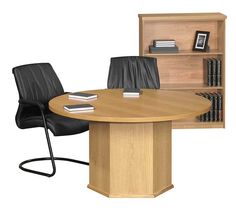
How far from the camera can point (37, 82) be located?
861 cm

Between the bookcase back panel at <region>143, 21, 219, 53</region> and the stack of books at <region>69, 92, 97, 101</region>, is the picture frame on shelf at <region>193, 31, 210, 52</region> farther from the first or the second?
the stack of books at <region>69, 92, 97, 101</region>

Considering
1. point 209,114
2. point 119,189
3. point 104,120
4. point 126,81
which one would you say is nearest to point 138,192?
point 119,189

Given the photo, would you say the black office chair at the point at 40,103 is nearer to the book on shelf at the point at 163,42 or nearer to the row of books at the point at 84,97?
the row of books at the point at 84,97

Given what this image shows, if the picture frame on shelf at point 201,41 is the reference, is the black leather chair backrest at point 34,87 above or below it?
below

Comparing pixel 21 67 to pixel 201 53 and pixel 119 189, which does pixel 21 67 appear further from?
pixel 201 53

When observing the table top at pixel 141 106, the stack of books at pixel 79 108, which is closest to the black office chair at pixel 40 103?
the table top at pixel 141 106

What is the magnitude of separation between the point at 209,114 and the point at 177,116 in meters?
3.33

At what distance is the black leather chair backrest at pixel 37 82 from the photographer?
8438 millimetres

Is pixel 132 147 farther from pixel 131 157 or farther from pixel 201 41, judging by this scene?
pixel 201 41

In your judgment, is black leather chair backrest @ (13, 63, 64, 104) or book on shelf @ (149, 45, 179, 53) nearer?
black leather chair backrest @ (13, 63, 64, 104)

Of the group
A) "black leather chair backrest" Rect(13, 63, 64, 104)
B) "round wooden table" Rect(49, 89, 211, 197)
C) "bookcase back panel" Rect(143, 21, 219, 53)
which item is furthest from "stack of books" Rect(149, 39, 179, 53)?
"round wooden table" Rect(49, 89, 211, 197)

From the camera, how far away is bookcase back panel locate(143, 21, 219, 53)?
33.8ft

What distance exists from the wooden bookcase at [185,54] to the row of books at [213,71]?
53 millimetres

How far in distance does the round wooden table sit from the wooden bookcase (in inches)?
106
